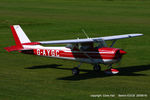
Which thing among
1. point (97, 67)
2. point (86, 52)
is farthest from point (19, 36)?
point (97, 67)

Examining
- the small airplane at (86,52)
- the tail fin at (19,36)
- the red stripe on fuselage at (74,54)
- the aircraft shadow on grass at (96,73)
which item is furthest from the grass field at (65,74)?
the tail fin at (19,36)

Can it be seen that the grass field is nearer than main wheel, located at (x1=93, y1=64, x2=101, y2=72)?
Yes

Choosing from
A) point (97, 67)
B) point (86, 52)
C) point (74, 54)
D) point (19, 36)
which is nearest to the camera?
point (86, 52)

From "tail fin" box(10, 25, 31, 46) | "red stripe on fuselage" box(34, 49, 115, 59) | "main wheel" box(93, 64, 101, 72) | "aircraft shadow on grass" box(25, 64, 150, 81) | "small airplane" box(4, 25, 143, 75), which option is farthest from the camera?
"tail fin" box(10, 25, 31, 46)

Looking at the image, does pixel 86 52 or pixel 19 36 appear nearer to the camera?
Answer: pixel 86 52

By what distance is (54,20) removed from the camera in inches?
1944

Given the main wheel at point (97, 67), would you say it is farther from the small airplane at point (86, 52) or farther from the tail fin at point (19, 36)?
the tail fin at point (19, 36)

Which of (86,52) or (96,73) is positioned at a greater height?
(86,52)

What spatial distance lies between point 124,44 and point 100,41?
11516 mm

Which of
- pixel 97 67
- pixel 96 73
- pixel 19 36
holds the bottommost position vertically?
pixel 96 73

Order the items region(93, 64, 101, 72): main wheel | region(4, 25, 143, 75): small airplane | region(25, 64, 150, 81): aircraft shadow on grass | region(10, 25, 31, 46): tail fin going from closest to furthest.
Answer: region(4, 25, 143, 75): small airplane < region(25, 64, 150, 81): aircraft shadow on grass < region(93, 64, 101, 72): main wheel < region(10, 25, 31, 46): tail fin

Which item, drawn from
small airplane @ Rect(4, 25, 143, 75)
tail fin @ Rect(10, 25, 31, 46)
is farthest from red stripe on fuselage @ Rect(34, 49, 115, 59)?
tail fin @ Rect(10, 25, 31, 46)

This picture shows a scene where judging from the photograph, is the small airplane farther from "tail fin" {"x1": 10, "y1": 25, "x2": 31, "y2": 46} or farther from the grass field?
the grass field

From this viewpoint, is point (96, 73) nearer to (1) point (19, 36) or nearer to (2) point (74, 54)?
(2) point (74, 54)
